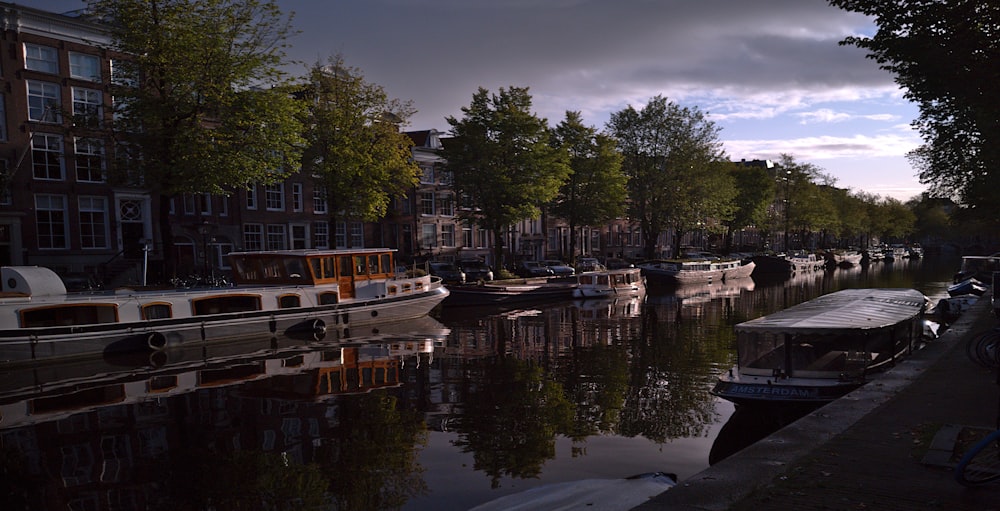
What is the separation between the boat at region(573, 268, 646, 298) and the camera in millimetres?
47438

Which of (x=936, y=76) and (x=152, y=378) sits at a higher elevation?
(x=936, y=76)

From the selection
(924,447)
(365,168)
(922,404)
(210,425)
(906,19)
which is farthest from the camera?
(365,168)

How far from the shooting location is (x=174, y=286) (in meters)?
29.2

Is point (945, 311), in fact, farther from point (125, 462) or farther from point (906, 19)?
point (125, 462)

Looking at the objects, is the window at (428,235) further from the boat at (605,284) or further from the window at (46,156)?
A: the window at (46,156)

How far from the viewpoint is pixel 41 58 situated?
125ft

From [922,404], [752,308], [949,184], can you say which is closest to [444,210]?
[752,308]

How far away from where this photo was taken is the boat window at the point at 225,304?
27.1 m

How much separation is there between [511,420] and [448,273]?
1393 inches

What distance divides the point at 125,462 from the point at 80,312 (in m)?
14.3

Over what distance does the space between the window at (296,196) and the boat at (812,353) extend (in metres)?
41.9

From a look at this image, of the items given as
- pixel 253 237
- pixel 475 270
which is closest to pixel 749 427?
pixel 475 270

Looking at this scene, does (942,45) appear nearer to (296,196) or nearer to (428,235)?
(296,196)

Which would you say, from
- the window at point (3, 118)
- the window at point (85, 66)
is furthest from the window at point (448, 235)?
the window at point (3, 118)
